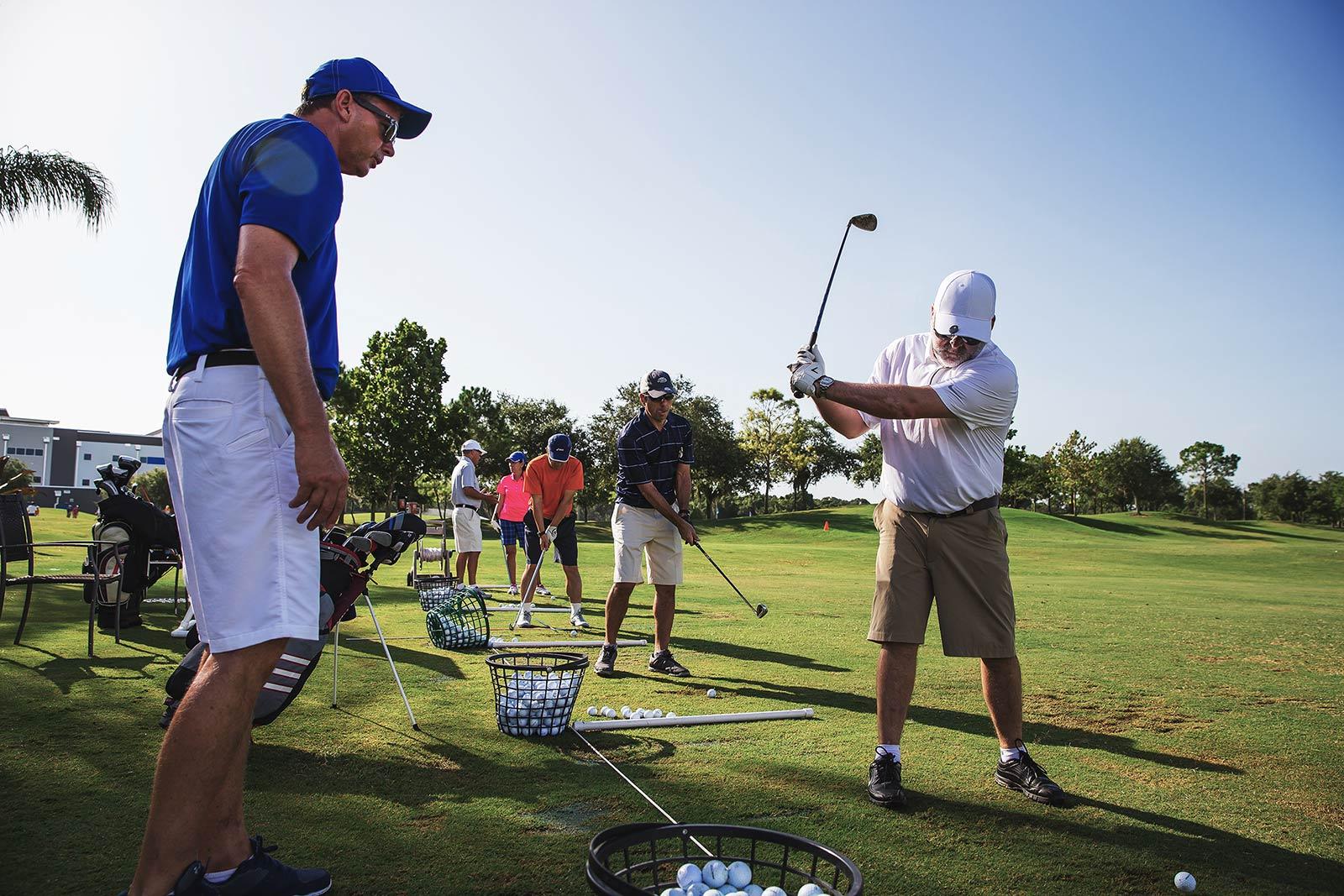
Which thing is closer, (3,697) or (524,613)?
(3,697)

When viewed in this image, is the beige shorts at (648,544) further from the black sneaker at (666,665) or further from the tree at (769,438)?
the tree at (769,438)

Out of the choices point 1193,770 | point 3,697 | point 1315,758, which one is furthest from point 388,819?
point 1315,758

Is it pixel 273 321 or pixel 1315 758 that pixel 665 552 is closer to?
pixel 1315 758

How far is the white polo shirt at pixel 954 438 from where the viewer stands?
4.16 m

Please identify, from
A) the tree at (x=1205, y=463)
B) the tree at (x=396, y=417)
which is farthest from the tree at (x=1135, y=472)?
the tree at (x=396, y=417)

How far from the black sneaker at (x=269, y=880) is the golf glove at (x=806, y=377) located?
2898mm

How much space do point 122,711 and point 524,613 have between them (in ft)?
16.1

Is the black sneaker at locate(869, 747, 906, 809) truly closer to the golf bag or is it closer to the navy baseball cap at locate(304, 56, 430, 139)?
the golf bag

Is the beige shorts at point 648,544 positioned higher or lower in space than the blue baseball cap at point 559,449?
lower

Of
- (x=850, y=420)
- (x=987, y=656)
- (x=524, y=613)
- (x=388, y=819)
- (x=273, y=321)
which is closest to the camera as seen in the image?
(x=273, y=321)

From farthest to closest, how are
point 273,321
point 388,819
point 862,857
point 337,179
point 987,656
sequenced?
point 987,656 < point 388,819 < point 862,857 < point 337,179 < point 273,321

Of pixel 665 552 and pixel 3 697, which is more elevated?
pixel 665 552

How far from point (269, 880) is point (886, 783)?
246 centimetres

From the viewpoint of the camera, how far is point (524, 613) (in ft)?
31.5
